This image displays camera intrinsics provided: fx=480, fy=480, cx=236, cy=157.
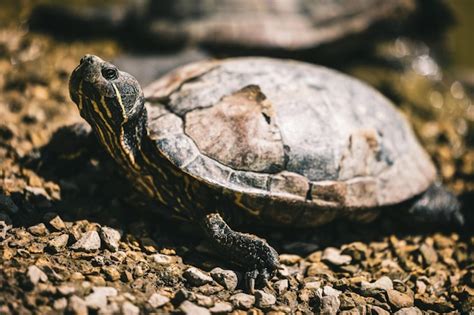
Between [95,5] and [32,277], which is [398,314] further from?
[95,5]

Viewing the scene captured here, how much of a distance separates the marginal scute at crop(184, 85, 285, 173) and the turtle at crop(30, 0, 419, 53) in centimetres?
251

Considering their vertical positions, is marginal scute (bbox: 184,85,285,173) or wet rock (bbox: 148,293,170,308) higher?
marginal scute (bbox: 184,85,285,173)

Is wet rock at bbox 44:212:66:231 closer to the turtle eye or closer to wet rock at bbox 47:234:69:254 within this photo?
wet rock at bbox 47:234:69:254

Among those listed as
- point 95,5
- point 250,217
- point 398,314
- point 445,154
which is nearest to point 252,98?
point 250,217

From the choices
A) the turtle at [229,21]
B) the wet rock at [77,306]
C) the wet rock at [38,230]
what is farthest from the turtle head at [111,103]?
the turtle at [229,21]

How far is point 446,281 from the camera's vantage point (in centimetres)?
383

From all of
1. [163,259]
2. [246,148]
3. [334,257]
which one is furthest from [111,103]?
[334,257]

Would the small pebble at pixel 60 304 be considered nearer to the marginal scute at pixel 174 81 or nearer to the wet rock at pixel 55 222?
the wet rock at pixel 55 222

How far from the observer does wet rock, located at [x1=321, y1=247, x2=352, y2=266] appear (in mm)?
3824

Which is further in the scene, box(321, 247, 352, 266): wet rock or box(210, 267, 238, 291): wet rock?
box(321, 247, 352, 266): wet rock

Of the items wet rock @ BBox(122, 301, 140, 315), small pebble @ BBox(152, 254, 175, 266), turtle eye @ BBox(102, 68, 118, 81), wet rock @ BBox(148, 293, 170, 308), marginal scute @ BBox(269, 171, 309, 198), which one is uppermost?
turtle eye @ BBox(102, 68, 118, 81)

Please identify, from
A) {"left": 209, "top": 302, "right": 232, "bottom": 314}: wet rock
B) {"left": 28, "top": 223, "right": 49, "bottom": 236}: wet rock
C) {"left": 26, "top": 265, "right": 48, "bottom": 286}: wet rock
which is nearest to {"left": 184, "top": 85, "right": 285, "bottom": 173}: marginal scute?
{"left": 209, "top": 302, "right": 232, "bottom": 314}: wet rock

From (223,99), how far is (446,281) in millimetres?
2293

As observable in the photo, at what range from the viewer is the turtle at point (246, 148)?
11.3 feet
